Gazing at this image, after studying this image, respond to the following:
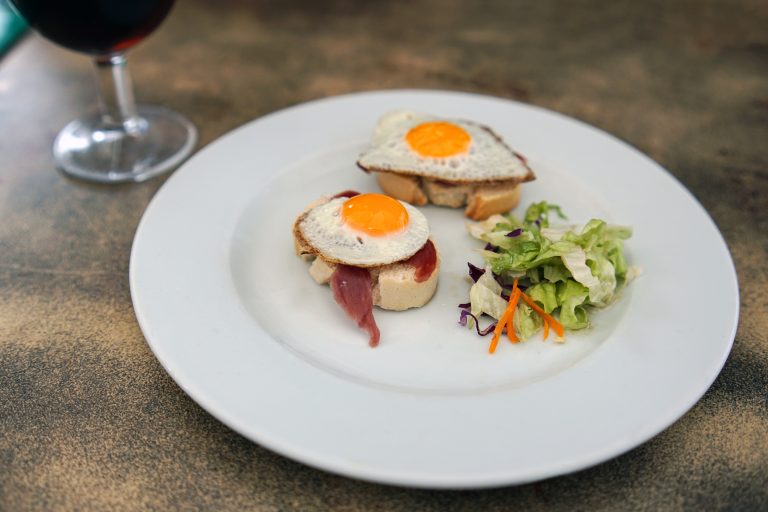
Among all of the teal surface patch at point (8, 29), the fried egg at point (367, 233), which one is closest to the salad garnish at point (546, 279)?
the fried egg at point (367, 233)

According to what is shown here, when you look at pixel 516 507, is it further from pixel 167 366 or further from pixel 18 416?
pixel 18 416

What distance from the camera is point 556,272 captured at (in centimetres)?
257

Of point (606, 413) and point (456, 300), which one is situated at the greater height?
point (606, 413)

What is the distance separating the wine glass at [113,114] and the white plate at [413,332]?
50 centimetres

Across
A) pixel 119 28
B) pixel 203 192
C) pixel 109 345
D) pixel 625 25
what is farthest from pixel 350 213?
pixel 625 25

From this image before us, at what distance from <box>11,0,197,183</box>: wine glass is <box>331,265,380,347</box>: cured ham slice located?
4.53 feet

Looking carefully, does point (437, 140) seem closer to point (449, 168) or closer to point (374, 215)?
point (449, 168)

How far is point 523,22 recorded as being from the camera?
511cm

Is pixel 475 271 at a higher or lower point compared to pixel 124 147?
higher

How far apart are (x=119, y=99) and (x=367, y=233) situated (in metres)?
1.80

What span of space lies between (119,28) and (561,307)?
2245 millimetres

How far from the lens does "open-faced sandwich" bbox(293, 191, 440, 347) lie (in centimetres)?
250

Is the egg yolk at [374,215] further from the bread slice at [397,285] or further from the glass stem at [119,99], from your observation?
the glass stem at [119,99]

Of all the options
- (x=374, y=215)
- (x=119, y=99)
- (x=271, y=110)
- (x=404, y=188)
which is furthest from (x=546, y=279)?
(x=119, y=99)
